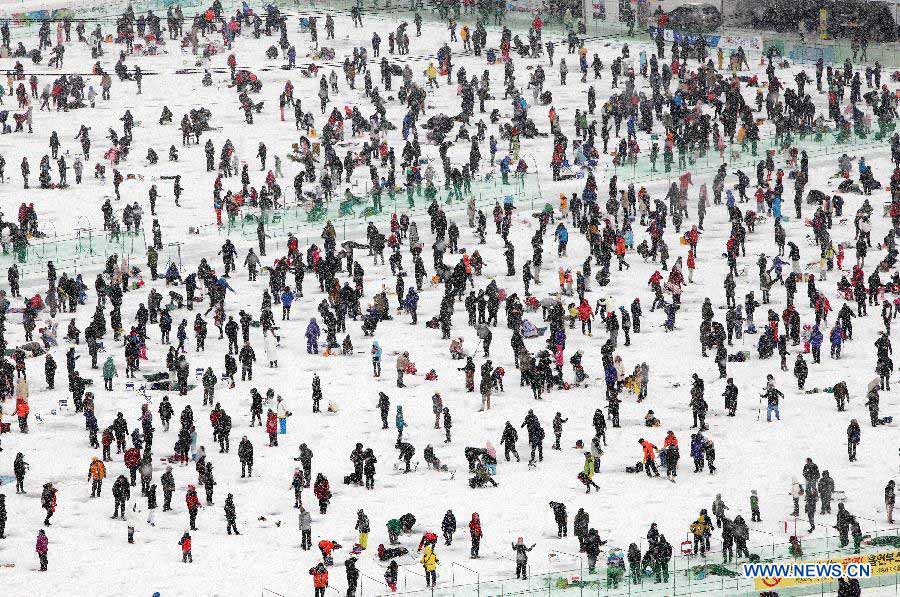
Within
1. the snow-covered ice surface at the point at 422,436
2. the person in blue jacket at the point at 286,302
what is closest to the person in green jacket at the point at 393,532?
the snow-covered ice surface at the point at 422,436

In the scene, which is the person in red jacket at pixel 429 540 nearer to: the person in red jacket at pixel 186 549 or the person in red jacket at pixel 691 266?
the person in red jacket at pixel 186 549

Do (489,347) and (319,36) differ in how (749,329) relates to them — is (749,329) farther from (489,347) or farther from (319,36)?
(319,36)

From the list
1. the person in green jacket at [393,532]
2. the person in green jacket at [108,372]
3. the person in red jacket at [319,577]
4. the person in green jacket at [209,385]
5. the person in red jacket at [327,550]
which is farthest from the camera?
the person in green jacket at [108,372]

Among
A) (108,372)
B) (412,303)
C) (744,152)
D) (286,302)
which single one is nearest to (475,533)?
(108,372)

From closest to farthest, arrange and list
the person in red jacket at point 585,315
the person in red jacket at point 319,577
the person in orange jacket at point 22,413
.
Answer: the person in red jacket at point 319,577
the person in orange jacket at point 22,413
the person in red jacket at point 585,315

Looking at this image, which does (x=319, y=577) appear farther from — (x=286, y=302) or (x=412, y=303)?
(x=286, y=302)

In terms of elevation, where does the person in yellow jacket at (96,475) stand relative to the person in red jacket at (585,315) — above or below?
below

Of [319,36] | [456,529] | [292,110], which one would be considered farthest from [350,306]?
[319,36]
